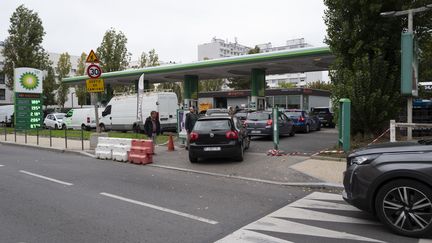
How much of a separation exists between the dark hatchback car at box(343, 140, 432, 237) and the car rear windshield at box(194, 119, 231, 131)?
6.79 metres

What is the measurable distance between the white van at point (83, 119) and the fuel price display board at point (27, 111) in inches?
180

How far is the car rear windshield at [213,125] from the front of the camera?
12.4 meters

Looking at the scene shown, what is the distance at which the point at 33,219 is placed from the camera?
20.4ft

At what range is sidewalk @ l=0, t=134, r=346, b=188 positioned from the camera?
9594mm

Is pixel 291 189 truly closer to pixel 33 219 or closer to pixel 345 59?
pixel 33 219

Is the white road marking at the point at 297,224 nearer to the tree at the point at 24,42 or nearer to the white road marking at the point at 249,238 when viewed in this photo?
A: the white road marking at the point at 249,238

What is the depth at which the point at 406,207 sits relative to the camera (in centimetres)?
536

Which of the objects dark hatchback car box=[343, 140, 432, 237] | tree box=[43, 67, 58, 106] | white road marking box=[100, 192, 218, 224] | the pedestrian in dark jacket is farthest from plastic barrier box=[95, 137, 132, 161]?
tree box=[43, 67, 58, 106]

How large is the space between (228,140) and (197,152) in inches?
41.0

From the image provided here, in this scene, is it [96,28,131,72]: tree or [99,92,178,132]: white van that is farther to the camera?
[96,28,131,72]: tree

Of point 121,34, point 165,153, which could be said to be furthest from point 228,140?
point 121,34

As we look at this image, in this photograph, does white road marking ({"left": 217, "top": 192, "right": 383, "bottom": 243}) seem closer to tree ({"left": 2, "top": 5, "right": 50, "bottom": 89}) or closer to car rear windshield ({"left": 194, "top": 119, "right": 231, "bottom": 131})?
car rear windshield ({"left": 194, "top": 119, "right": 231, "bottom": 131})

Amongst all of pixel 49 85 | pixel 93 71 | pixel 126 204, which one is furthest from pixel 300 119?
pixel 49 85

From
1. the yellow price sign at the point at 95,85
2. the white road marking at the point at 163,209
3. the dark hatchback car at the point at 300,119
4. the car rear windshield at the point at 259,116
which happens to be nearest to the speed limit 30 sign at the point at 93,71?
the yellow price sign at the point at 95,85
